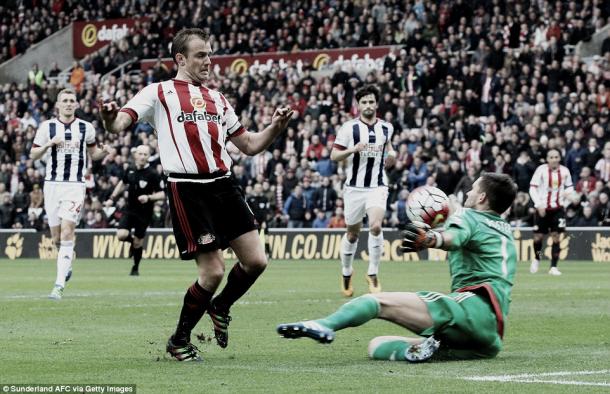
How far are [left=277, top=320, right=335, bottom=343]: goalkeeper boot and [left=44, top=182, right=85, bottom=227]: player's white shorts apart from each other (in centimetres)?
968

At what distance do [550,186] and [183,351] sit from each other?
1607cm

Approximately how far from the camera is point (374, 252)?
17344mm

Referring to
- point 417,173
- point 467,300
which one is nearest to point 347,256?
point 467,300

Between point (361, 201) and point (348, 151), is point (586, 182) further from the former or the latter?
point (348, 151)

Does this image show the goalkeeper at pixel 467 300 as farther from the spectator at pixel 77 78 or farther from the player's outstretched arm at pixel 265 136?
the spectator at pixel 77 78

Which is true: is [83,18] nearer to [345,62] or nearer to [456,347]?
[345,62]

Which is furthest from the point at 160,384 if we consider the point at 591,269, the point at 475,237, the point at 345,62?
the point at 345,62

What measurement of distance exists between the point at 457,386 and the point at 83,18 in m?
45.5

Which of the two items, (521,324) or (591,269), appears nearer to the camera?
(521,324)

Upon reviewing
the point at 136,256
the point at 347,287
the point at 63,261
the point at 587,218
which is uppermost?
the point at 63,261

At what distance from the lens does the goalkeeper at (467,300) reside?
841 cm

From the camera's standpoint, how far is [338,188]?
33.1 metres

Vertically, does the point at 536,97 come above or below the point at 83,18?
below

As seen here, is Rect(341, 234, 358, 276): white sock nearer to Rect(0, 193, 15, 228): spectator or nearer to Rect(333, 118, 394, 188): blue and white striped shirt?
Rect(333, 118, 394, 188): blue and white striped shirt
